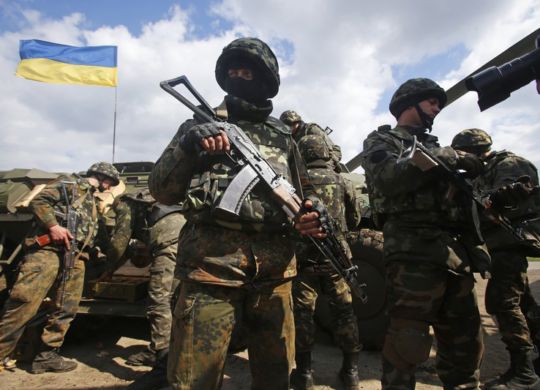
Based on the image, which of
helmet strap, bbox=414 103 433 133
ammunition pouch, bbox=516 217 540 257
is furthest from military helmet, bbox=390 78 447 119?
ammunition pouch, bbox=516 217 540 257

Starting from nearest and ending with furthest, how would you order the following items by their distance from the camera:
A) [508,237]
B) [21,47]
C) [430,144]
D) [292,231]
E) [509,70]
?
[509,70], [292,231], [430,144], [508,237], [21,47]

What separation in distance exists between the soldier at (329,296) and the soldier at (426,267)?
966mm

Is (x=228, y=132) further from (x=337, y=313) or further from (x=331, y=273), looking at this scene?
(x=337, y=313)

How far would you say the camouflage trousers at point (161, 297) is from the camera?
3695mm

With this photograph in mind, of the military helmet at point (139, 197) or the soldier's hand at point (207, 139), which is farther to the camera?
the military helmet at point (139, 197)

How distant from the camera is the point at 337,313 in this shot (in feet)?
11.2

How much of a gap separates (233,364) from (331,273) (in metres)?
1.46

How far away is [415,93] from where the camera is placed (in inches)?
104

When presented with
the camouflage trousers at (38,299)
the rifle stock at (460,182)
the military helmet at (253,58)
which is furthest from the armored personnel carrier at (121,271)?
the military helmet at (253,58)

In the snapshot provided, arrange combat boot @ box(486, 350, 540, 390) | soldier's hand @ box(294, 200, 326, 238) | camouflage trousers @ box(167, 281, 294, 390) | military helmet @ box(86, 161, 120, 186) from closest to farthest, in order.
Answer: camouflage trousers @ box(167, 281, 294, 390), soldier's hand @ box(294, 200, 326, 238), combat boot @ box(486, 350, 540, 390), military helmet @ box(86, 161, 120, 186)

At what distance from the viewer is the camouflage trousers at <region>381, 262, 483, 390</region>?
2229mm

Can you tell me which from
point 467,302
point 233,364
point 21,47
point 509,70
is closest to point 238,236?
point 509,70

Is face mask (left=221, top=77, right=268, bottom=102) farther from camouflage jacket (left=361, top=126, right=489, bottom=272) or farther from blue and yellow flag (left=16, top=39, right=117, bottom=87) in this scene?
blue and yellow flag (left=16, top=39, right=117, bottom=87)

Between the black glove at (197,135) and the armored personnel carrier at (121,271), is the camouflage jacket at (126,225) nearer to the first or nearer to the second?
the armored personnel carrier at (121,271)
